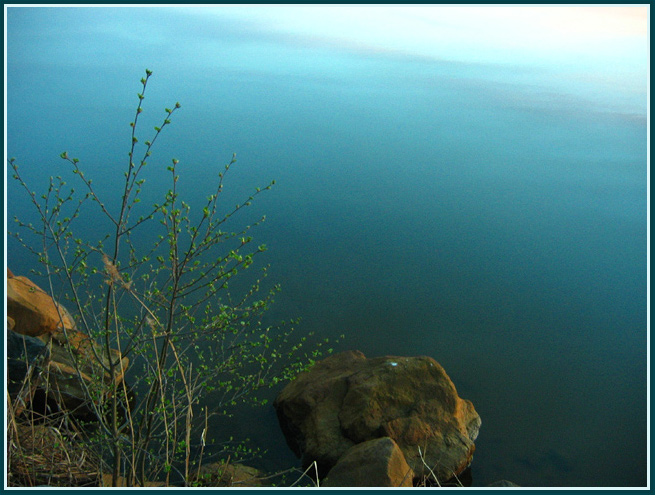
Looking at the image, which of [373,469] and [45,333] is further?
[45,333]

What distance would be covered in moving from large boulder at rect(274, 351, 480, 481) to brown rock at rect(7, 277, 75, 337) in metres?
1.89

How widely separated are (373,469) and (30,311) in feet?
9.52

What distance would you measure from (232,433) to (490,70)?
32.6 feet

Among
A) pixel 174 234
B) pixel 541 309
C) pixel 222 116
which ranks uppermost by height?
pixel 222 116

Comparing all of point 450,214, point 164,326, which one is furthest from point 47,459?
point 450,214

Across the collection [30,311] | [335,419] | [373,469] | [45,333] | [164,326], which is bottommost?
[335,419]

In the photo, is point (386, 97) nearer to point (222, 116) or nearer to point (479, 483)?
point (222, 116)

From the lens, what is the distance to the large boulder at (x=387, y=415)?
3803mm

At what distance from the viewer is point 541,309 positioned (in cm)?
543

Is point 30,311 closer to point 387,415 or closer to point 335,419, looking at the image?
point 335,419

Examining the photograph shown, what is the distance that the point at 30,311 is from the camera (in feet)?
14.9

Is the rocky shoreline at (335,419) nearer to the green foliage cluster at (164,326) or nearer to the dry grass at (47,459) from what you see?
the dry grass at (47,459)

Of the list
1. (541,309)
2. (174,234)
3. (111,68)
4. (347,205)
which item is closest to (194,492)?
(174,234)

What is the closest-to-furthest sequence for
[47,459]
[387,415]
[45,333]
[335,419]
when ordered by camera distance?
1. [47,459]
2. [387,415]
3. [335,419]
4. [45,333]
